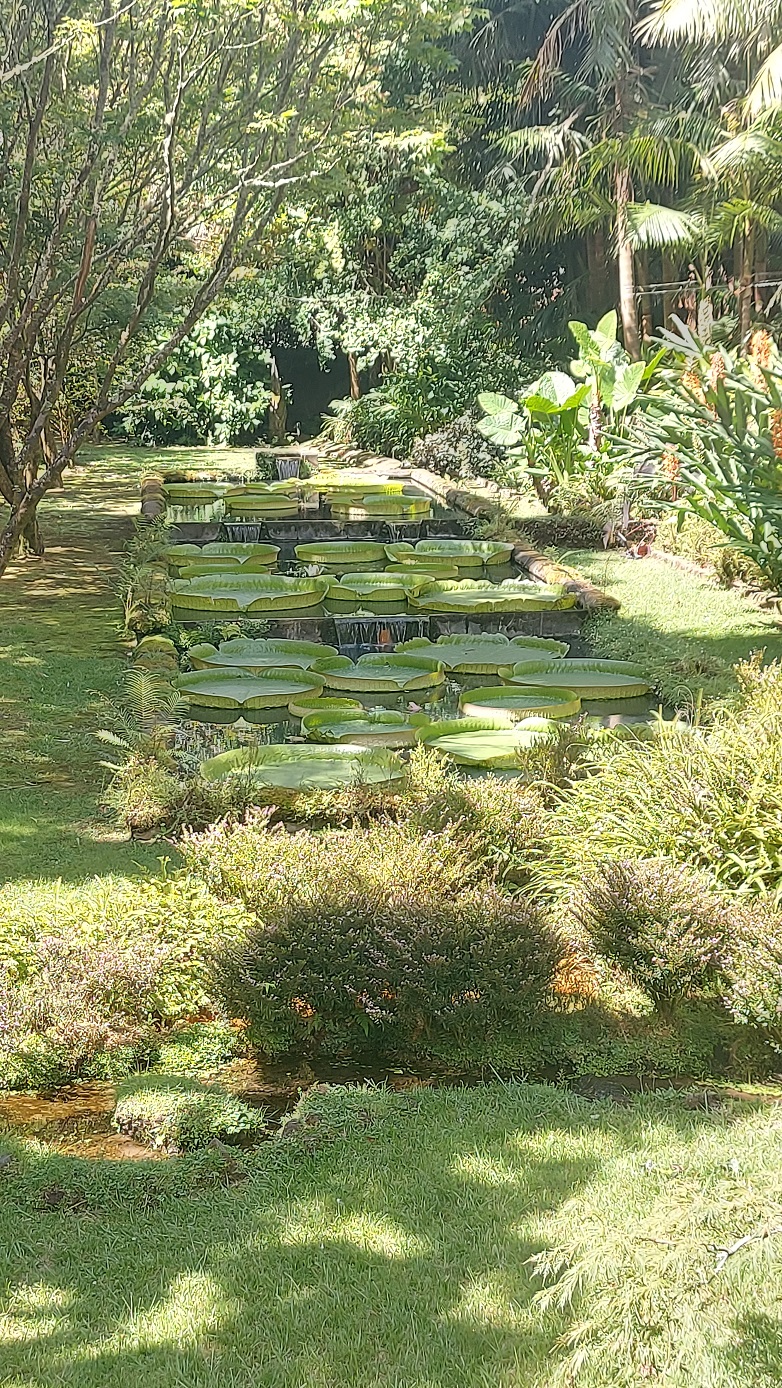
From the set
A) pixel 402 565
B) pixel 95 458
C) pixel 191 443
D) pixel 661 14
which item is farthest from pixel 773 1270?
pixel 191 443

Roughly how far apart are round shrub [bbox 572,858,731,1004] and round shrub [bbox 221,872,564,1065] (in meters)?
0.22

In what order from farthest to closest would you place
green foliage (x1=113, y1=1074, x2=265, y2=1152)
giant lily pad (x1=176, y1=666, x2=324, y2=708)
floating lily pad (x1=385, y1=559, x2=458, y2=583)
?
floating lily pad (x1=385, y1=559, x2=458, y2=583), giant lily pad (x1=176, y1=666, x2=324, y2=708), green foliage (x1=113, y1=1074, x2=265, y2=1152)

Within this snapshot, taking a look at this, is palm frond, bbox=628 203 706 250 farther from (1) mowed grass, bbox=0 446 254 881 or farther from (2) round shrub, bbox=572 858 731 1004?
(2) round shrub, bbox=572 858 731 1004

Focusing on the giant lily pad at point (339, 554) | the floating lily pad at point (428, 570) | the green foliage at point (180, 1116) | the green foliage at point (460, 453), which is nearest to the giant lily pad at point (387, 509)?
the green foliage at point (460, 453)

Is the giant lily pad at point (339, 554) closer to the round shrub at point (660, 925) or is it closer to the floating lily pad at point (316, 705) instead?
the floating lily pad at point (316, 705)

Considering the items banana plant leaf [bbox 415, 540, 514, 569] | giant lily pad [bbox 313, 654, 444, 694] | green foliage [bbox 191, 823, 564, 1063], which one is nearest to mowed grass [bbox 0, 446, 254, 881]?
giant lily pad [bbox 313, 654, 444, 694]

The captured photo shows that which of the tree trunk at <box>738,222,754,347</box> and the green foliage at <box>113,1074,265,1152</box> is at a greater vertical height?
the tree trunk at <box>738,222,754,347</box>

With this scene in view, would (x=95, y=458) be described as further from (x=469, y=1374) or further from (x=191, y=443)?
(x=469, y=1374)

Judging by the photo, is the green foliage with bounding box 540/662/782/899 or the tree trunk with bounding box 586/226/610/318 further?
the tree trunk with bounding box 586/226/610/318

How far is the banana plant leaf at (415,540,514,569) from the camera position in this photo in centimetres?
1208

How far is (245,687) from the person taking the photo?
8.12 meters

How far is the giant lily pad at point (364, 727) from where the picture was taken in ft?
23.3

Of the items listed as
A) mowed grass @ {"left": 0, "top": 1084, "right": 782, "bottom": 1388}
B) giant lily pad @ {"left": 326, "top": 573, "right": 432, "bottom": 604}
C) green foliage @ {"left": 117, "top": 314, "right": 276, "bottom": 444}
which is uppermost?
green foliage @ {"left": 117, "top": 314, "right": 276, "bottom": 444}

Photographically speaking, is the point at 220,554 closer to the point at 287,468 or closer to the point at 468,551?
the point at 468,551
